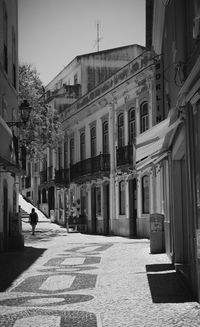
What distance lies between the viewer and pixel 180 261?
11.7 metres

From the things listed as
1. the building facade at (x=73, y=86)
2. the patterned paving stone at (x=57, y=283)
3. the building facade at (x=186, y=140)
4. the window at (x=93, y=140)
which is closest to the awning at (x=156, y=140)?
the building facade at (x=186, y=140)

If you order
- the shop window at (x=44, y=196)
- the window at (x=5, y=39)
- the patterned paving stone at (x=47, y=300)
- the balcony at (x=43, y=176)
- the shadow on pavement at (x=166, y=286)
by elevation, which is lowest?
the patterned paving stone at (x=47, y=300)

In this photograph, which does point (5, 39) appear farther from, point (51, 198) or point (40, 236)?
point (51, 198)

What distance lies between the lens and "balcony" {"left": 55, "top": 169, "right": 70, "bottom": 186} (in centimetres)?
3745

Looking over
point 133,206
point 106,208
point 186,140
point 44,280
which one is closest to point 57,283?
point 44,280

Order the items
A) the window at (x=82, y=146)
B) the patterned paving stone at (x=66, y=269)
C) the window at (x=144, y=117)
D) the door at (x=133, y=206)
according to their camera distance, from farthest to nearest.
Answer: the window at (x=82, y=146) → the door at (x=133, y=206) → the window at (x=144, y=117) → the patterned paving stone at (x=66, y=269)

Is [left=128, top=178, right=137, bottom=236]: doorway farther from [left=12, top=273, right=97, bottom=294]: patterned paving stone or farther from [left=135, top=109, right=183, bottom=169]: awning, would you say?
[left=135, top=109, right=183, bottom=169]: awning

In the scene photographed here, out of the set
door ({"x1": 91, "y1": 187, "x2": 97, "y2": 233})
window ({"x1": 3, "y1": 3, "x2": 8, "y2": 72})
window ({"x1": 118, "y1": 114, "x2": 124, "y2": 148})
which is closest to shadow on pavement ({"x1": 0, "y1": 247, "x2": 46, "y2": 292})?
window ({"x1": 3, "y1": 3, "x2": 8, "y2": 72})

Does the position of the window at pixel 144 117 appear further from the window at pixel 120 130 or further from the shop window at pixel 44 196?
the shop window at pixel 44 196

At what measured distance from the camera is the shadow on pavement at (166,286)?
26.9 feet

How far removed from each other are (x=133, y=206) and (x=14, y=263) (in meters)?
13.3

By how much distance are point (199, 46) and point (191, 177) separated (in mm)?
1837

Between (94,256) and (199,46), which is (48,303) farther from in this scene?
(94,256)

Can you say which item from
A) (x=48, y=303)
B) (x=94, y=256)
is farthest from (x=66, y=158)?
(x=48, y=303)
